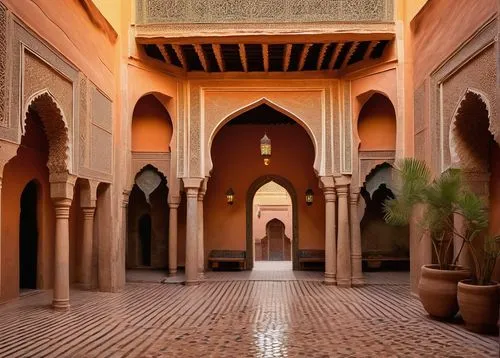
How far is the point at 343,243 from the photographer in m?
12.5

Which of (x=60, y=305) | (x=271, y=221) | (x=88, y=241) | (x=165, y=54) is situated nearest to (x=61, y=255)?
(x=60, y=305)

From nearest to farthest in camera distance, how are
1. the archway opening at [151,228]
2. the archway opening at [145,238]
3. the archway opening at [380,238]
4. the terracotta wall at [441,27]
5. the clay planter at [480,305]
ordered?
the clay planter at [480,305], the terracotta wall at [441,27], the archway opening at [380,238], the archway opening at [151,228], the archway opening at [145,238]

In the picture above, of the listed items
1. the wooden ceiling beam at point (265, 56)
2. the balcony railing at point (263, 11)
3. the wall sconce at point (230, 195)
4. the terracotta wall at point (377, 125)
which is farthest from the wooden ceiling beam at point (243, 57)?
the wall sconce at point (230, 195)

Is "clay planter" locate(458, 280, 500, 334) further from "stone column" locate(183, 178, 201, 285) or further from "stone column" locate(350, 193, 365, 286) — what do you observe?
"stone column" locate(183, 178, 201, 285)

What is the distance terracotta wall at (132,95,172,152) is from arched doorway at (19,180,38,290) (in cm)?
290

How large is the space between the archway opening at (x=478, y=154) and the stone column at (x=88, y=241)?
6.78 metres

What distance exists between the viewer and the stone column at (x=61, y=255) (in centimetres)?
870

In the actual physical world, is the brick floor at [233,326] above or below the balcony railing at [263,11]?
below

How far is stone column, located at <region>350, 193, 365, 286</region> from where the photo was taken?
12.6 metres

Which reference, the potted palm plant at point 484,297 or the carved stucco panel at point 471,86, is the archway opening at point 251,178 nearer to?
the carved stucco panel at point 471,86

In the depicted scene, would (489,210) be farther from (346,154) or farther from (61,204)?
(61,204)

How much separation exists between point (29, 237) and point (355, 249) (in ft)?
24.6

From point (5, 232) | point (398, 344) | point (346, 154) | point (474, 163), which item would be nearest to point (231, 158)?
point (346, 154)

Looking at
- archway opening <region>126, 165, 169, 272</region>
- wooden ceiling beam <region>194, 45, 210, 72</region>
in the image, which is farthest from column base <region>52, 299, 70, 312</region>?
archway opening <region>126, 165, 169, 272</region>
